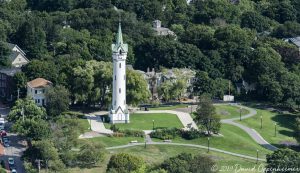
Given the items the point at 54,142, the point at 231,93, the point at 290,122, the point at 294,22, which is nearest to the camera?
the point at 54,142

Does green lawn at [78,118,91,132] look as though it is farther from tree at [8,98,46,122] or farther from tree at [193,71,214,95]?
tree at [193,71,214,95]

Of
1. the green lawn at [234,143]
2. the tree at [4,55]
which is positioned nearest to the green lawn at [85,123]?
the green lawn at [234,143]

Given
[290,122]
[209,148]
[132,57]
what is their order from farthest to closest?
[132,57]
[290,122]
[209,148]

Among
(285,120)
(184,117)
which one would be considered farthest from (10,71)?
(285,120)

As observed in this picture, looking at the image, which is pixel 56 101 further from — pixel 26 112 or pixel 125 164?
pixel 125 164

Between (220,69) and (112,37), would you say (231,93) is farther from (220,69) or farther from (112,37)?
(112,37)

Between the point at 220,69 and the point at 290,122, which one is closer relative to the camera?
the point at 290,122

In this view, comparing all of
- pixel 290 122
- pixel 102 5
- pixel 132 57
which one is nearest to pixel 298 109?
pixel 290 122
